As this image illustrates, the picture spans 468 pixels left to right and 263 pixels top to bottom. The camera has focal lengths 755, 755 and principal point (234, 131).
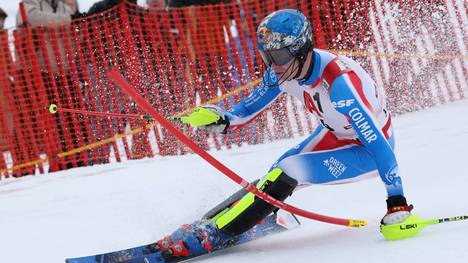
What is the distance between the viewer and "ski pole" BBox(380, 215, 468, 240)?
3.84 meters

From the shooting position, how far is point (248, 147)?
8.77 metres

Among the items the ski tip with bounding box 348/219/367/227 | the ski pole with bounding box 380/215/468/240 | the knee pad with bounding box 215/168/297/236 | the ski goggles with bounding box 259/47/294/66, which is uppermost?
the ski goggles with bounding box 259/47/294/66

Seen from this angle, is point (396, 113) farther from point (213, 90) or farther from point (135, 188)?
point (135, 188)

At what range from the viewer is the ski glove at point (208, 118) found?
4648mm

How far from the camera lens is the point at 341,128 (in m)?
4.37

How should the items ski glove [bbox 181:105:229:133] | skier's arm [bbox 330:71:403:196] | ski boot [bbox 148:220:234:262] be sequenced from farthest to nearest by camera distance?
ski glove [bbox 181:105:229:133], ski boot [bbox 148:220:234:262], skier's arm [bbox 330:71:403:196]

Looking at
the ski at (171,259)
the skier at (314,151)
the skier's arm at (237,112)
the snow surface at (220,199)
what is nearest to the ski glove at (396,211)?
the skier at (314,151)

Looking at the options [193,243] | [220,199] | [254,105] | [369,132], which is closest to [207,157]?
[193,243]

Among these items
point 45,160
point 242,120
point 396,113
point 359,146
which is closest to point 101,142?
point 45,160

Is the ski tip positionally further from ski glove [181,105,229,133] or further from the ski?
ski glove [181,105,229,133]

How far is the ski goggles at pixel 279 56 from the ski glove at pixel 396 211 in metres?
0.91

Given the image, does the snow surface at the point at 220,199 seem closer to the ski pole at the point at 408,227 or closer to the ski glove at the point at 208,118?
the ski pole at the point at 408,227

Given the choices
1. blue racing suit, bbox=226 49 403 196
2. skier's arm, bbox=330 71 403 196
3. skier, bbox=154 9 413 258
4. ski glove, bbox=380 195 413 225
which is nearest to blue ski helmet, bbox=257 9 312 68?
skier, bbox=154 9 413 258

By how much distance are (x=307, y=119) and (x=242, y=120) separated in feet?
15.6
